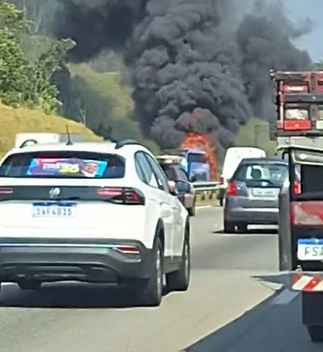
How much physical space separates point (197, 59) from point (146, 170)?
5482 cm

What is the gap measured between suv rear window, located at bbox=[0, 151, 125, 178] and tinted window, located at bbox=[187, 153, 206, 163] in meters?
41.3

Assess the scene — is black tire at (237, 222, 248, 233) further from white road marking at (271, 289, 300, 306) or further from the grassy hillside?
the grassy hillside

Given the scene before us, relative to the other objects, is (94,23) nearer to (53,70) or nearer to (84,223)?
(53,70)

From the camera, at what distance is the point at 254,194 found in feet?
80.1

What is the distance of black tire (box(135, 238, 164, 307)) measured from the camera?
12.1m

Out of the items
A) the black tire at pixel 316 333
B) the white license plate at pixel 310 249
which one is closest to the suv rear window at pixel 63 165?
the black tire at pixel 316 333

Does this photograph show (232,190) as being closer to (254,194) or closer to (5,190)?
(254,194)

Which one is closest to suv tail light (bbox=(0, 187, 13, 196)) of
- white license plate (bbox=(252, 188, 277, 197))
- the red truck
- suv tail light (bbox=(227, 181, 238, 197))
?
the red truck

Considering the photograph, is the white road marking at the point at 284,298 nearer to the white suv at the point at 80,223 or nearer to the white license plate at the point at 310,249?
the white suv at the point at 80,223

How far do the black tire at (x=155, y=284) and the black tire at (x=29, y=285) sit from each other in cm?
116

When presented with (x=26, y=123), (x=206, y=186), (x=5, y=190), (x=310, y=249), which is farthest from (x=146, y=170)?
(x=26, y=123)

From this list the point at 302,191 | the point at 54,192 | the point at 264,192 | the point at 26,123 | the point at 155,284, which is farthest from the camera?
the point at 26,123

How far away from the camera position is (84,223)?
1178cm


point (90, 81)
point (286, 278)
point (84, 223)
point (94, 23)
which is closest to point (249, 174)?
point (84, 223)
